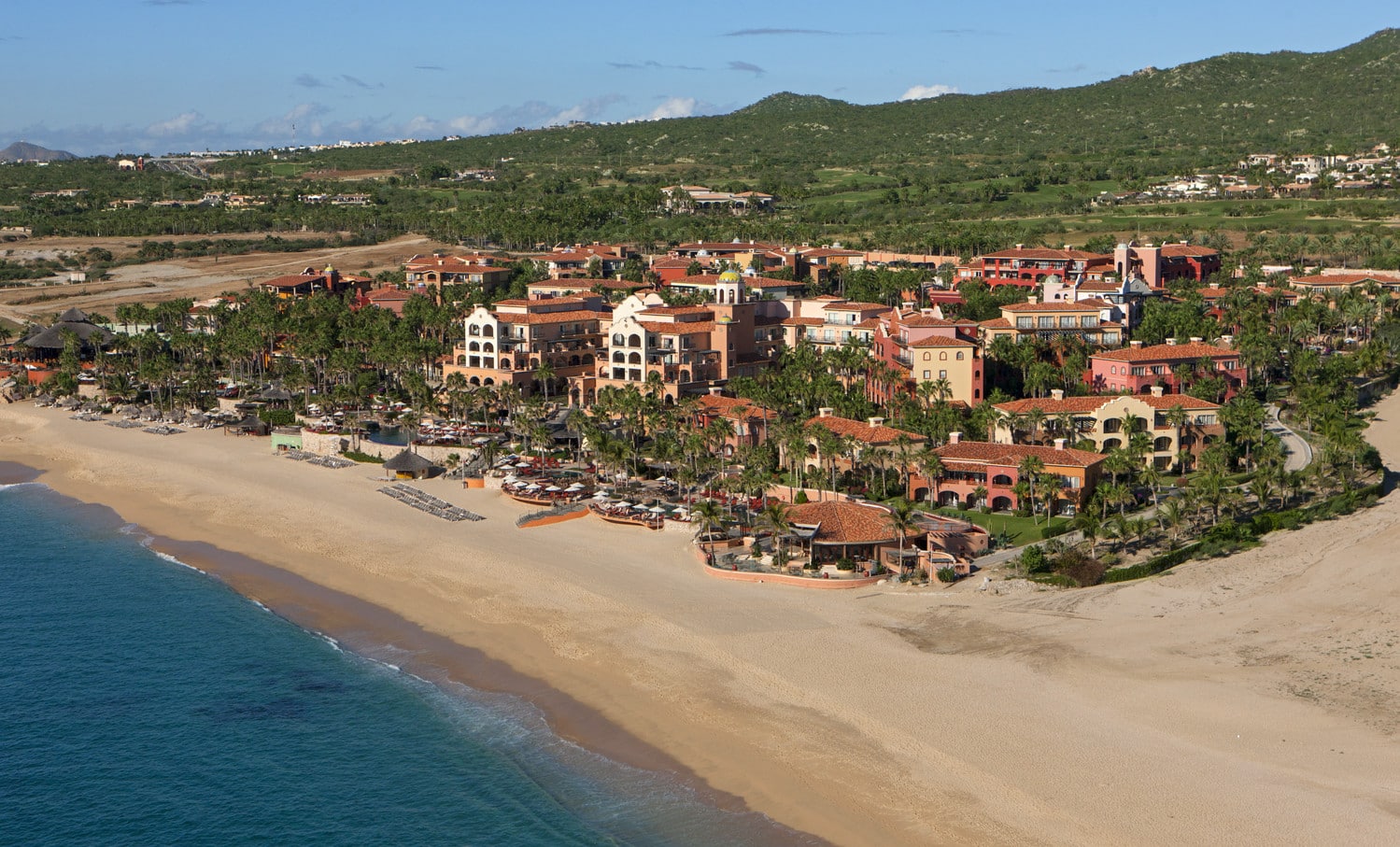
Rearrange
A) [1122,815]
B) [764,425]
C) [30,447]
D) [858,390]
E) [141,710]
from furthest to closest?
[30,447] → [858,390] → [764,425] → [141,710] → [1122,815]

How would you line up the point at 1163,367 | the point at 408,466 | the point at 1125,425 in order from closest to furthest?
1. the point at 1125,425
2. the point at 408,466
3. the point at 1163,367

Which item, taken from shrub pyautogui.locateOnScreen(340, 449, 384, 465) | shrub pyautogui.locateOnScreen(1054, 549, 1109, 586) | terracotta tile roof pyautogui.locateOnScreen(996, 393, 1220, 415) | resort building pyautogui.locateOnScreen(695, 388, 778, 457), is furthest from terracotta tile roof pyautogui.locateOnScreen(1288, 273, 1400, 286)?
shrub pyautogui.locateOnScreen(340, 449, 384, 465)

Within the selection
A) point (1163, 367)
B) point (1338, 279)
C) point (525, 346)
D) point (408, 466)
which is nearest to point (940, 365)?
point (1163, 367)

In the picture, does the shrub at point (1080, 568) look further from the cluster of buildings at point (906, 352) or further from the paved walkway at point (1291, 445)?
the paved walkway at point (1291, 445)

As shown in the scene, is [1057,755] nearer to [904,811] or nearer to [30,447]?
[904,811]

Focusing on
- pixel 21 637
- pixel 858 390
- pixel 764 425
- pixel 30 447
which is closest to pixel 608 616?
pixel 21 637

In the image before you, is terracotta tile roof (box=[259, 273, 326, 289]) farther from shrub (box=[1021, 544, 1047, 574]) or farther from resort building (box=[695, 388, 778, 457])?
shrub (box=[1021, 544, 1047, 574])

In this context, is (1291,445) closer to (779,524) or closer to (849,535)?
(849,535)
